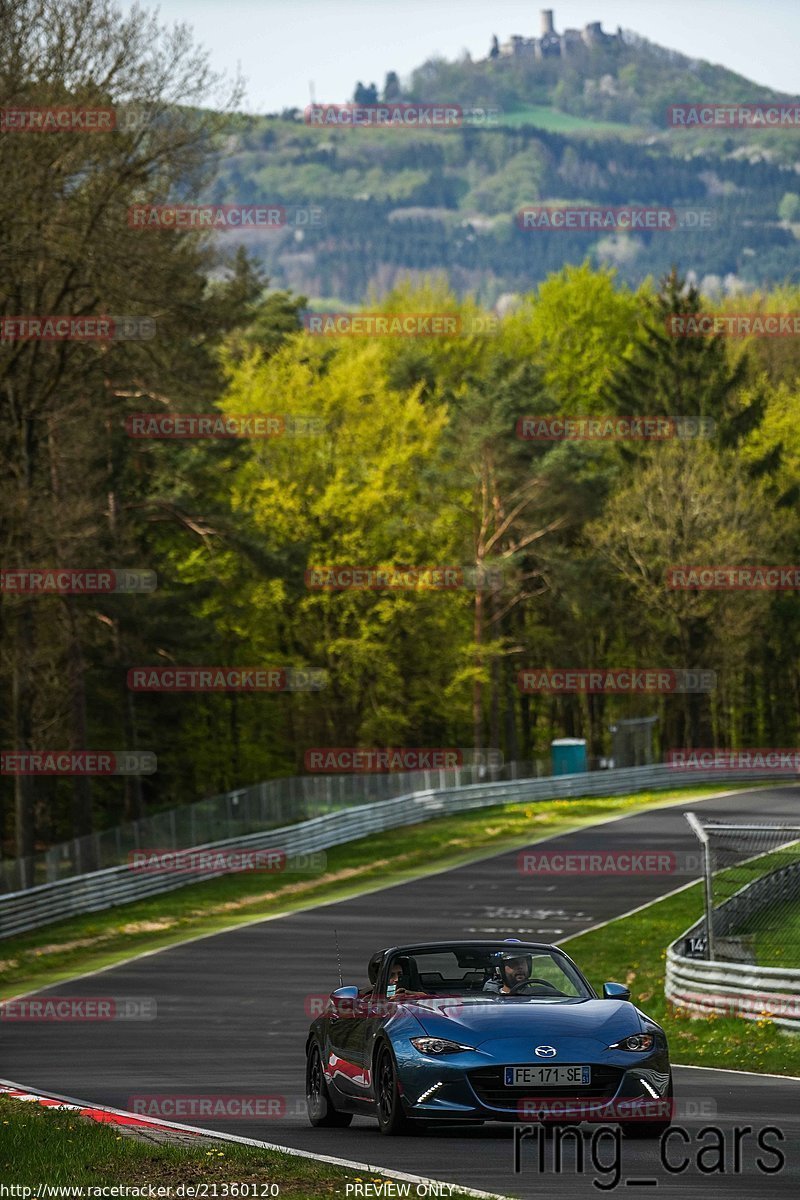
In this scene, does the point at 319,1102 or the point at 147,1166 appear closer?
the point at 147,1166

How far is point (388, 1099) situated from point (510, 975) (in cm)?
118

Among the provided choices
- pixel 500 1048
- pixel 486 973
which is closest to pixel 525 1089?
pixel 500 1048

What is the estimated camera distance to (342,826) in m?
49.1

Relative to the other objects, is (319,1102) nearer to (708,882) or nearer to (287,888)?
(708,882)

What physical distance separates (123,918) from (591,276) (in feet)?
190

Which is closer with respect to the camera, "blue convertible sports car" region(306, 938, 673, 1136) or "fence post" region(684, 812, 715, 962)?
"blue convertible sports car" region(306, 938, 673, 1136)

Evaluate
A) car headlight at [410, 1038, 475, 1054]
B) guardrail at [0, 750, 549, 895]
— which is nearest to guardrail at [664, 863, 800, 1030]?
car headlight at [410, 1038, 475, 1054]

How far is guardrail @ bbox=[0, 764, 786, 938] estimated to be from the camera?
36.9 metres

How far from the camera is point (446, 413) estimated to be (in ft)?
245

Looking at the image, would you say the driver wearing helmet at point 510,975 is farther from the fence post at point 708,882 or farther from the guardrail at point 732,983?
the fence post at point 708,882

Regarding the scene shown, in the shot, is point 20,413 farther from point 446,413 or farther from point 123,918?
point 446,413

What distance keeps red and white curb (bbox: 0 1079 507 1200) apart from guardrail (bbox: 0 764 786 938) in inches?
799

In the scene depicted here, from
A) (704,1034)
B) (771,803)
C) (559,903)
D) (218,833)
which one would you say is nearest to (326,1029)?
(704,1034)

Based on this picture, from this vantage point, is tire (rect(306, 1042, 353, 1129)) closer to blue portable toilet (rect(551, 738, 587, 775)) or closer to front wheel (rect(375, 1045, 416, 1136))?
front wheel (rect(375, 1045, 416, 1136))
